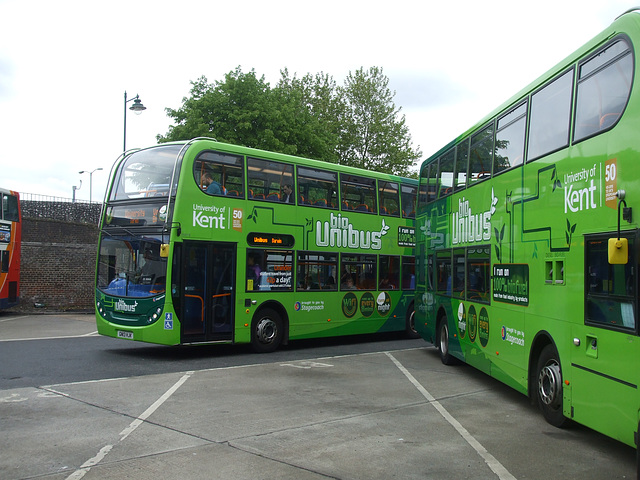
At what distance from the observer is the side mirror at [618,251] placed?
18.6ft

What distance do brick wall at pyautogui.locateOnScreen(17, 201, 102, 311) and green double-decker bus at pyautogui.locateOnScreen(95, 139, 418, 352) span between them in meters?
14.3

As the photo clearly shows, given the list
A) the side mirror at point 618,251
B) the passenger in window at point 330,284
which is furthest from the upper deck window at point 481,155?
the passenger in window at point 330,284

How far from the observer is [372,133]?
130 ft

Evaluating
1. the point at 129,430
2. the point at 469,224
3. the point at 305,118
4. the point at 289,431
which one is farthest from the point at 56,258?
the point at 289,431

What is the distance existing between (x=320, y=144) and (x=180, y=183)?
21.0m

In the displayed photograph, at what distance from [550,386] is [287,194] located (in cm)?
850

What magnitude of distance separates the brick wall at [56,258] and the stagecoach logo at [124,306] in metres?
14.8

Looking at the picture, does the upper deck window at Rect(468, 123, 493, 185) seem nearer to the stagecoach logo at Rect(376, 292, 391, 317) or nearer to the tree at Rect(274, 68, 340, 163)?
the stagecoach logo at Rect(376, 292, 391, 317)

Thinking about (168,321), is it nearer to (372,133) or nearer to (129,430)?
(129,430)

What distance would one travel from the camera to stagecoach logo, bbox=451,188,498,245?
10133 millimetres

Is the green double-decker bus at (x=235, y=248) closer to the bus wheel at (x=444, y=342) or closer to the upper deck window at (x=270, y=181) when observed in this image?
the upper deck window at (x=270, y=181)

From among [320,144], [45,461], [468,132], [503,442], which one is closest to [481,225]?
[468,132]

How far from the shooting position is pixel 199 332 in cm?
1308

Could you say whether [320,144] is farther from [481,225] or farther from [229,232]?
[481,225]
